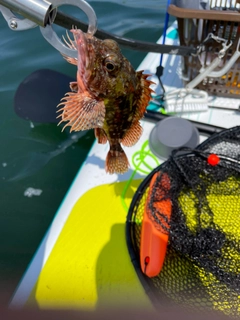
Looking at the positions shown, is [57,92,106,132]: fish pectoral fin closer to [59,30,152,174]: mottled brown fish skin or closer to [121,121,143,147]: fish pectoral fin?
[59,30,152,174]: mottled brown fish skin

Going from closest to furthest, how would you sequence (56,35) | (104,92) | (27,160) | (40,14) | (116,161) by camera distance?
(40,14) → (56,35) → (104,92) → (116,161) → (27,160)

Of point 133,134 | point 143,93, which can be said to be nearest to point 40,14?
point 143,93

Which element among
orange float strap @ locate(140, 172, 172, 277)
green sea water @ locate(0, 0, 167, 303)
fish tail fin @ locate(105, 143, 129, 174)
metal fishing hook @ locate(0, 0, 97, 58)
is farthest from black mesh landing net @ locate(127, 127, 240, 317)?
metal fishing hook @ locate(0, 0, 97, 58)

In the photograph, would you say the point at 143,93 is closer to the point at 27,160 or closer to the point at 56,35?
Result: the point at 56,35

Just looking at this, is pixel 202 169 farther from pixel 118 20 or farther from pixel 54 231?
pixel 118 20

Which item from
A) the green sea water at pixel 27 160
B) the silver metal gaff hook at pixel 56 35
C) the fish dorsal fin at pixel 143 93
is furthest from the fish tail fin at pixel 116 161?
the green sea water at pixel 27 160

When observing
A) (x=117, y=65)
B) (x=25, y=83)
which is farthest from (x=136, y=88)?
(x=25, y=83)

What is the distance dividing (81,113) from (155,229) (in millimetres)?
978

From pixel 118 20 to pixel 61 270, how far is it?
188 inches

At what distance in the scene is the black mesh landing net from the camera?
1765mm

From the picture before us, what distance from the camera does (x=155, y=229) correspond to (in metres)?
1.92

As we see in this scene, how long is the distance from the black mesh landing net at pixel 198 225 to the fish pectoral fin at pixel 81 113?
927mm

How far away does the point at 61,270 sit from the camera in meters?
2.15

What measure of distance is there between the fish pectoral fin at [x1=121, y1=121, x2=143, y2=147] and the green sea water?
1.28m
